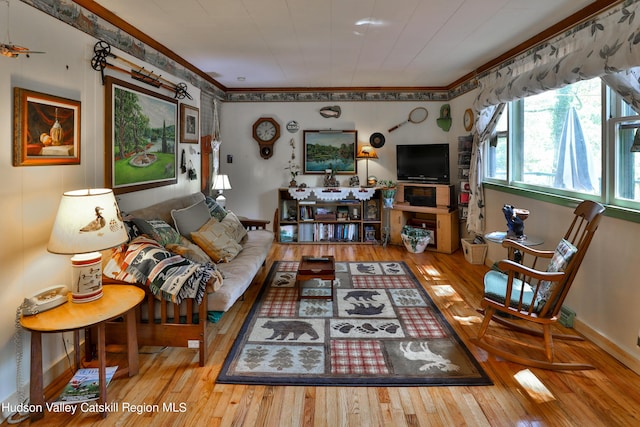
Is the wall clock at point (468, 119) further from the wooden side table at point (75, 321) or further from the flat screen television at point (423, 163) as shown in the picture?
the wooden side table at point (75, 321)

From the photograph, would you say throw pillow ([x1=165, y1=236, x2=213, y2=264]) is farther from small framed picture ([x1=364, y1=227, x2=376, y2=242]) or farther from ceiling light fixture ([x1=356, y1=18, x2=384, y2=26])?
small framed picture ([x1=364, y1=227, x2=376, y2=242])

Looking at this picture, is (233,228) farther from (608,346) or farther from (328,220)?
(608,346)

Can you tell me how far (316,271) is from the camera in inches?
136

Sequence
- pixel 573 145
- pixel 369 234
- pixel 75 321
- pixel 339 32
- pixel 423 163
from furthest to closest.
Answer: pixel 369 234 < pixel 423 163 < pixel 339 32 < pixel 573 145 < pixel 75 321

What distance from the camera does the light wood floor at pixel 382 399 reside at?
1.93 metres

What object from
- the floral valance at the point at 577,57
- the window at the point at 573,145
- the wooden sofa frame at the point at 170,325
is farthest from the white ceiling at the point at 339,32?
the wooden sofa frame at the point at 170,325

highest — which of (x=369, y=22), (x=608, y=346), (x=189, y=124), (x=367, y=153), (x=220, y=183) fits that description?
(x=369, y=22)

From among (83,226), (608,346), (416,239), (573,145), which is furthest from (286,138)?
(608,346)

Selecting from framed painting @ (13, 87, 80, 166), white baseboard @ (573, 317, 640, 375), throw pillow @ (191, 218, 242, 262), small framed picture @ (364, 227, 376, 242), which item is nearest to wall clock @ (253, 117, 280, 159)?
small framed picture @ (364, 227, 376, 242)

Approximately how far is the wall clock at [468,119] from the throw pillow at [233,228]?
3.24 metres

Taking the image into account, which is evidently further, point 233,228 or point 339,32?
point 233,228

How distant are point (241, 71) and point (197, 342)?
3478mm

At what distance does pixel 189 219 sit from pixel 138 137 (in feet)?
2.65

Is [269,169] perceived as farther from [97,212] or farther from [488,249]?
[97,212]
